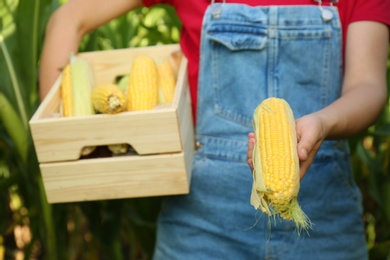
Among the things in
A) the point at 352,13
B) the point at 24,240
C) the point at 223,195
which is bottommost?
the point at 24,240

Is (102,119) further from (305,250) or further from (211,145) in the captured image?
(305,250)

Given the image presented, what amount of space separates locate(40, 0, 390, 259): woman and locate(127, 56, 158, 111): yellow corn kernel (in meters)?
0.11

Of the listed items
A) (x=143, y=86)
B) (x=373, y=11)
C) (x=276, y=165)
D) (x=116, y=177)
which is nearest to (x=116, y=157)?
(x=116, y=177)

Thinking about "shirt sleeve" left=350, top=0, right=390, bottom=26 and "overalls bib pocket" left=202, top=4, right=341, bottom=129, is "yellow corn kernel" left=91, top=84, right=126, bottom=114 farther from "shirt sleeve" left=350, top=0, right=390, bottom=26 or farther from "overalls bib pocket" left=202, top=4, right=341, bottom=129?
"shirt sleeve" left=350, top=0, right=390, bottom=26

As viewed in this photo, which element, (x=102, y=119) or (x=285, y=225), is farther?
(x=285, y=225)

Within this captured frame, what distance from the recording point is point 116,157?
4.90 feet

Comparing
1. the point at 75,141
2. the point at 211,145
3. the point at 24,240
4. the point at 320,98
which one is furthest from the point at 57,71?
the point at 24,240

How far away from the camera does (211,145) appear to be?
1.60 m

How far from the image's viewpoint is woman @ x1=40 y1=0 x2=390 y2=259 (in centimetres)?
152

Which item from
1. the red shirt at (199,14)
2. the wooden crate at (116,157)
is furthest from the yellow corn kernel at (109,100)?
the red shirt at (199,14)

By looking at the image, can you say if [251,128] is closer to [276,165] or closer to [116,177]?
[116,177]

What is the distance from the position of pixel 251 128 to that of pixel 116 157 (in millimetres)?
295

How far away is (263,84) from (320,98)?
0.42ft

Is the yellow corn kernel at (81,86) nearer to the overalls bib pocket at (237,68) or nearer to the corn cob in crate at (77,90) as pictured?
the corn cob in crate at (77,90)
